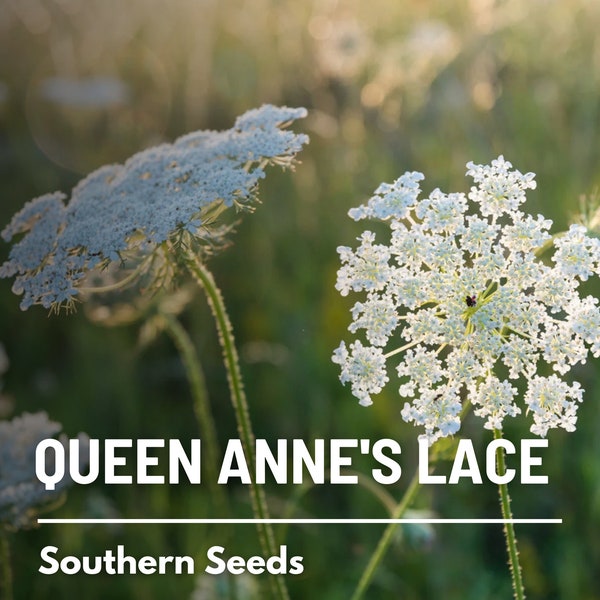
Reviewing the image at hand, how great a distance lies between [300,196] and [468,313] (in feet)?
8.50

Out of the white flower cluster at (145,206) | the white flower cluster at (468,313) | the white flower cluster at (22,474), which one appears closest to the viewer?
the white flower cluster at (468,313)

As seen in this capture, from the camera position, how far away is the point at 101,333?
3.69 m

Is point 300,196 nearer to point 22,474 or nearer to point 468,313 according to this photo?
point 22,474

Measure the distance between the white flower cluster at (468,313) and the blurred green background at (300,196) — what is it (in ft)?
2.27

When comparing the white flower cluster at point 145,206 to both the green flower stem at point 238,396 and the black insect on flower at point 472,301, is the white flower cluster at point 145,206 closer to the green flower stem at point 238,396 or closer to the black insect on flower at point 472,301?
the green flower stem at point 238,396

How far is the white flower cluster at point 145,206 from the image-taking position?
1394 millimetres

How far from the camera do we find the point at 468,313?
128 centimetres

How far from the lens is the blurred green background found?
2.60 meters

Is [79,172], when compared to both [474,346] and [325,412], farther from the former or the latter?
[474,346]

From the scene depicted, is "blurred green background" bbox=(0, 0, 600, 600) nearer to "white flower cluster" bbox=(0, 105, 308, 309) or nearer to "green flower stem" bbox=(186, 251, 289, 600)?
"green flower stem" bbox=(186, 251, 289, 600)

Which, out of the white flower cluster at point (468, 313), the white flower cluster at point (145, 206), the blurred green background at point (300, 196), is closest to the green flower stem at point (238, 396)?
the white flower cluster at point (145, 206)

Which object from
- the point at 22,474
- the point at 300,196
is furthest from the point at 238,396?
the point at 300,196

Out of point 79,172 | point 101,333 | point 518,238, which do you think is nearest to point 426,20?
point 79,172

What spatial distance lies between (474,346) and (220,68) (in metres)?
3.80
